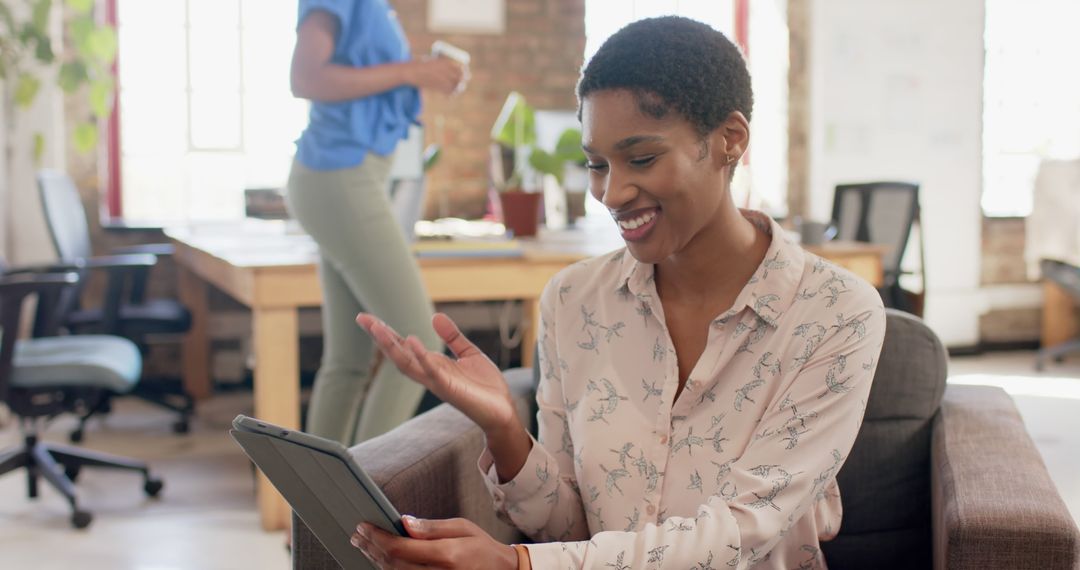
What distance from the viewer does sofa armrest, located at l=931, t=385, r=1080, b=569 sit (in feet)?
4.15

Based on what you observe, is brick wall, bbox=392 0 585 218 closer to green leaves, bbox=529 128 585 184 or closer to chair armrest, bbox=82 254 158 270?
green leaves, bbox=529 128 585 184

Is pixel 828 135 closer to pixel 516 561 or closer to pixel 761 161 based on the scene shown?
pixel 761 161

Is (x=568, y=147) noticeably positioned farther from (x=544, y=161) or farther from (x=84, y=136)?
(x=84, y=136)

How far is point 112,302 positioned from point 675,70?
3317 mm

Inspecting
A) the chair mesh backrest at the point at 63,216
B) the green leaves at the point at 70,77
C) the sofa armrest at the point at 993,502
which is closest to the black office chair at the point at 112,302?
the chair mesh backrest at the point at 63,216

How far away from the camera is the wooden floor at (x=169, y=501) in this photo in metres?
2.95

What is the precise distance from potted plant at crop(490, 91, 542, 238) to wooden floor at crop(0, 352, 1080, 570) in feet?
4.11

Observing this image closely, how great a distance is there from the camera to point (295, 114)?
18.4 feet

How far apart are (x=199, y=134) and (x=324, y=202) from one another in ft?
10.5

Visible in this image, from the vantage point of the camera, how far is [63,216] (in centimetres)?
418

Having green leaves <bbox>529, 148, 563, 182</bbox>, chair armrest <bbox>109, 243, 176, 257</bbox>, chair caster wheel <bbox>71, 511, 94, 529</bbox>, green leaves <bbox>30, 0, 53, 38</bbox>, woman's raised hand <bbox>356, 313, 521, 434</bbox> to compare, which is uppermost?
green leaves <bbox>30, 0, 53, 38</bbox>

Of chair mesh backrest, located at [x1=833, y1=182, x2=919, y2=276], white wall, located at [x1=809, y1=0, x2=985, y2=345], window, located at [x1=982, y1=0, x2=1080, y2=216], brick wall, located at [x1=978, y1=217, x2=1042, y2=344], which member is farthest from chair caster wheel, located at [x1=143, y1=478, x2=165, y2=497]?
window, located at [x1=982, y1=0, x2=1080, y2=216]

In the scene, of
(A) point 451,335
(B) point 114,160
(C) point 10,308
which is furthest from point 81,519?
(B) point 114,160

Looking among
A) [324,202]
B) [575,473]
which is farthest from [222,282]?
[575,473]
